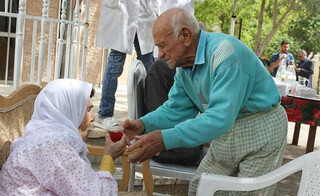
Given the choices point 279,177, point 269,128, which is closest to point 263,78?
point 269,128

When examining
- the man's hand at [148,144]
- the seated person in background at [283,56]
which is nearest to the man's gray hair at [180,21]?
the man's hand at [148,144]

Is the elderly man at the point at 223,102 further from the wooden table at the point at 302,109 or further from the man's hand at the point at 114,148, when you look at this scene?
the wooden table at the point at 302,109

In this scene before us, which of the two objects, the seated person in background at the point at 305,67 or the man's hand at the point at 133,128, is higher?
the man's hand at the point at 133,128

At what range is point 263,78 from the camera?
286 cm

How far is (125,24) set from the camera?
5598 mm

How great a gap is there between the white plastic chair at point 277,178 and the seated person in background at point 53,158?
0.49 meters

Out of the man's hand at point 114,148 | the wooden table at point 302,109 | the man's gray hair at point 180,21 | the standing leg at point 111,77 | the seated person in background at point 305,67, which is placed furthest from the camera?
the seated person in background at point 305,67

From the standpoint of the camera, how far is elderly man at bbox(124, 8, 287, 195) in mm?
2658

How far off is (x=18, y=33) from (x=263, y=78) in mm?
2634

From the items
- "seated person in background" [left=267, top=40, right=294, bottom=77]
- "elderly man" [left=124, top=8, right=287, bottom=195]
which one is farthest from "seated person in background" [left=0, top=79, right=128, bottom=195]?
"seated person in background" [left=267, top=40, right=294, bottom=77]

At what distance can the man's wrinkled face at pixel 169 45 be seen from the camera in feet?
9.11

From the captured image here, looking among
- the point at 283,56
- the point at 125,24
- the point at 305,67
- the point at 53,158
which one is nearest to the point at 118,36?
the point at 125,24

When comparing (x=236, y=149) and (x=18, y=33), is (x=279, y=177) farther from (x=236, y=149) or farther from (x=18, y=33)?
(x=18, y=33)

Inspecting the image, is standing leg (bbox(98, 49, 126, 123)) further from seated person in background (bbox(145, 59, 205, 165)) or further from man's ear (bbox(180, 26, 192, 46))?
man's ear (bbox(180, 26, 192, 46))
